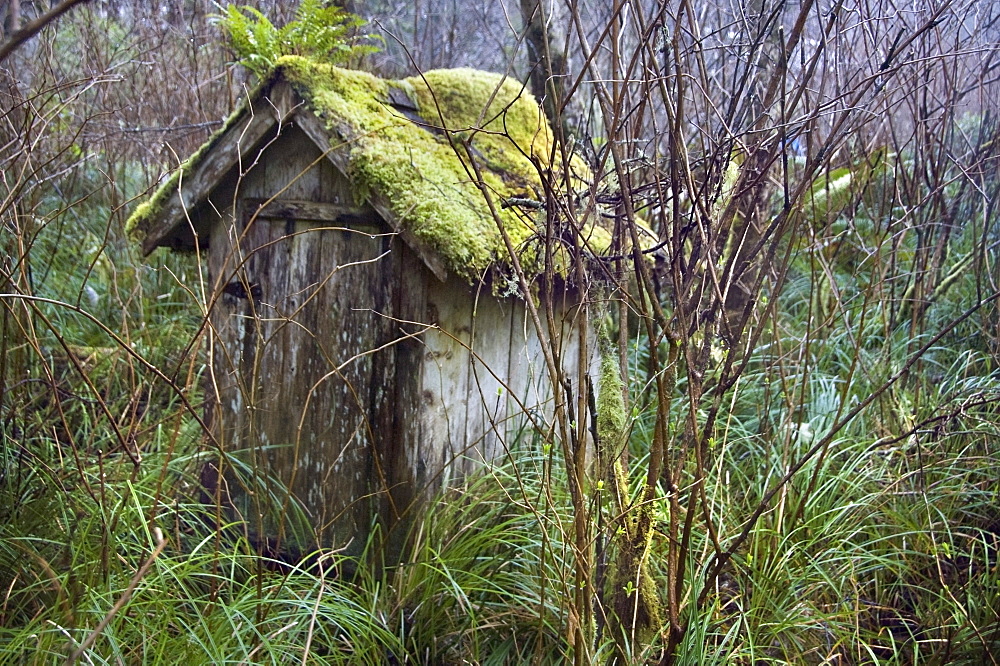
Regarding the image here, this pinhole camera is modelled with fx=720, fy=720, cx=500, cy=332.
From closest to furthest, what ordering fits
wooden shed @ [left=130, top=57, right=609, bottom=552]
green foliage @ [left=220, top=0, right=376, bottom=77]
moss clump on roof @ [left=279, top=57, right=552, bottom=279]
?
moss clump on roof @ [left=279, top=57, right=552, bottom=279] < wooden shed @ [left=130, top=57, right=609, bottom=552] < green foliage @ [left=220, top=0, right=376, bottom=77]

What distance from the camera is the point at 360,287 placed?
303 cm

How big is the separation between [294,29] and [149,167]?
4.13 metres

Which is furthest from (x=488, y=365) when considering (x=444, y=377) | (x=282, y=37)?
(x=282, y=37)

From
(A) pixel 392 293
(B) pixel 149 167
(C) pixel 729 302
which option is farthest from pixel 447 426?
(B) pixel 149 167

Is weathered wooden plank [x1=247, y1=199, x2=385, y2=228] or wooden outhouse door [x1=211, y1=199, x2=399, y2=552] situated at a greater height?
weathered wooden plank [x1=247, y1=199, x2=385, y2=228]

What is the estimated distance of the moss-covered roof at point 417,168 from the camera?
2686mm


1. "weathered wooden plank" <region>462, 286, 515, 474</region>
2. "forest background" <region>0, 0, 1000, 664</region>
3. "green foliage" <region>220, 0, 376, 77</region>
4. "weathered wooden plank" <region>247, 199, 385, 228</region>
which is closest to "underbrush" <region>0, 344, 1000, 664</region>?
"forest background" <region>0, 0, 1000, 664</region>

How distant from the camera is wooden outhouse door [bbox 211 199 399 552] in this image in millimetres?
3012

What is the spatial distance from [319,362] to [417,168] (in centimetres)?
96

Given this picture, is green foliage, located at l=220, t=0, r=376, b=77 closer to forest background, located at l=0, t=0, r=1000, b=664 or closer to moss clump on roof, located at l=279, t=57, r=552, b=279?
forest background, located at l=0, t=0, r=1000, b=664

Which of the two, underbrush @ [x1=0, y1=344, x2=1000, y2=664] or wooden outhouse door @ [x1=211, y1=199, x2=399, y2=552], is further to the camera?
wooden outhouse door @ [x1=211, y1=199, x2=399, y2=552]

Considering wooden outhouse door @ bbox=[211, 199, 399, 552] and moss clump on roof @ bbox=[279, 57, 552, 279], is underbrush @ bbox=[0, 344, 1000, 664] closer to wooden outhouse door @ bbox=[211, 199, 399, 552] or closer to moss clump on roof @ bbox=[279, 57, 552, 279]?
wooden outhouse door @ bbox=[211, 199, 399, 552]

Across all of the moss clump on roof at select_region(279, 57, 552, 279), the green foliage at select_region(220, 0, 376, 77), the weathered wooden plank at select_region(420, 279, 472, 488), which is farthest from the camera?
the green foliage at select_region(220, 0, 376, 77)

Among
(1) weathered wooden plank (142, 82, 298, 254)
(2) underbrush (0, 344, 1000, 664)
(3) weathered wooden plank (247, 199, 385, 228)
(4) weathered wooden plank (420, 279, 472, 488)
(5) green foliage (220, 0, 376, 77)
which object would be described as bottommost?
(2) underbrush (0, 344, 1000, 664)
